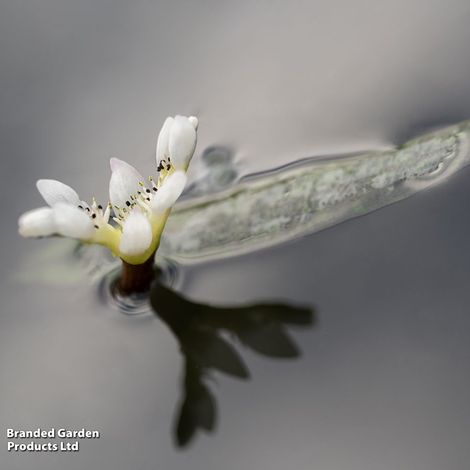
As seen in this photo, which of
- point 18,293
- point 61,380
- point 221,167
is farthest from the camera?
point 221,167

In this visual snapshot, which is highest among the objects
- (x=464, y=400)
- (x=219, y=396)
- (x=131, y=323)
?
(x=131, y=323)

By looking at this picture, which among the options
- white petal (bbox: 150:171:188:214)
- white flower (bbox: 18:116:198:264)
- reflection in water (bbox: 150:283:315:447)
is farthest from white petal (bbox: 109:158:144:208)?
reflection in water (bbox: 150:283:315:447)

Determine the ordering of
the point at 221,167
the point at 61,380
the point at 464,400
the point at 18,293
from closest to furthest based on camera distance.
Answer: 1. the point at 464,400
2. the point at 61,380
3. the point at 18,293
4. the point at 221,167

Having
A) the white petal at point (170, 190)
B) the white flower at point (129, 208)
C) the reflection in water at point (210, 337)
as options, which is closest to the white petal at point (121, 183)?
the white flower at point (129, 208)

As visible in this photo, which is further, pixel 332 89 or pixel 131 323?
pixel 332 89

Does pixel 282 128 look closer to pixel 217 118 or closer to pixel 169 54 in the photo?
pixel 217 118

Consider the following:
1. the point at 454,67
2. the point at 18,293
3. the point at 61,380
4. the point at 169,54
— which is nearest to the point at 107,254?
the point at 18,293

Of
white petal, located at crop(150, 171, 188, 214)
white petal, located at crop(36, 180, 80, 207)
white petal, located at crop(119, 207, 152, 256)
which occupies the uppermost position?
white petal, located at crop(36, 180, 80, 207)

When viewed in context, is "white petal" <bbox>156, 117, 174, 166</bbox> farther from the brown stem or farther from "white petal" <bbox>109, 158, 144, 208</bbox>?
the brown stem

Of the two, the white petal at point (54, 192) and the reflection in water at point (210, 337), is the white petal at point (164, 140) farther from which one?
the reflection in water at point (210, 337)
